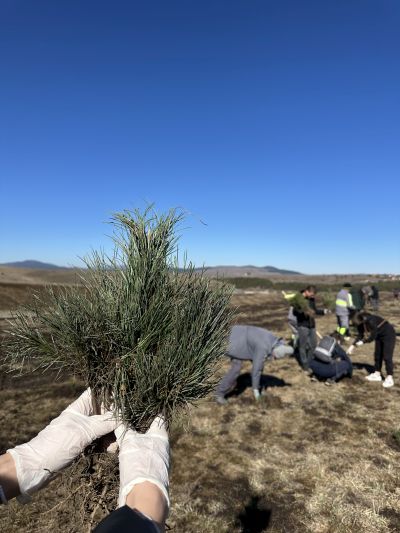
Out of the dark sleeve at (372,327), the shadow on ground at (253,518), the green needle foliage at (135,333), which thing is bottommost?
the shadow on ground at (253,518)

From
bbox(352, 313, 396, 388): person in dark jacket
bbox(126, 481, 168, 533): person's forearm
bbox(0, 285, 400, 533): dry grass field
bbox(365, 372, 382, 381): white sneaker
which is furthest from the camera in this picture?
bbox(365, 372, 382, 381): white sneaker

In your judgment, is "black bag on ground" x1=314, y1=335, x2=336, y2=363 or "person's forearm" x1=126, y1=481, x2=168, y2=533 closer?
"person's forearm" x1=126, y1=481, x2=168, y2=533

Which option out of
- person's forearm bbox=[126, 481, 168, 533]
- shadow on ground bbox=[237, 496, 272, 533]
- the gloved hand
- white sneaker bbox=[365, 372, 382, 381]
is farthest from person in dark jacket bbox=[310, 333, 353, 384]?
person's forearm bbox=[126, 481, 168, 533]

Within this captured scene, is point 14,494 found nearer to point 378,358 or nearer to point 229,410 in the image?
point 229,410

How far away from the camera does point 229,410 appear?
24.8 feet

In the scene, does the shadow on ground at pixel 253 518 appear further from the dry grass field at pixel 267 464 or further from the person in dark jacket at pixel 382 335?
the person in dark jacket at pixel 382 335

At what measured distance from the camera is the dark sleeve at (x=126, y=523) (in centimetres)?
139

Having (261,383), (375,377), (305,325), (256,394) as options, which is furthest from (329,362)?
(256,394)

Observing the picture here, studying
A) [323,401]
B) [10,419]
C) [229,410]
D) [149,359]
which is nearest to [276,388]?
[323,401]

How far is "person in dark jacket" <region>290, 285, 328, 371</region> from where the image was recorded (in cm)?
950

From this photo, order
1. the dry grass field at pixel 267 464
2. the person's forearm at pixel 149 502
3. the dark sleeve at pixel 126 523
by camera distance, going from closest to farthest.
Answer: the dark sleeve at pixel 126 523, the person's forearm at pixel 149 502, the dry grass field at pixel 267 464

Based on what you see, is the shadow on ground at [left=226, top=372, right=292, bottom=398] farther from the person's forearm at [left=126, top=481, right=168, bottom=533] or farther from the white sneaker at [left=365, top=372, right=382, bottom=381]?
the person's forearm at [left=126, top=481, right=168, bottom=533]

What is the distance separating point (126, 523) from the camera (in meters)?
1.42

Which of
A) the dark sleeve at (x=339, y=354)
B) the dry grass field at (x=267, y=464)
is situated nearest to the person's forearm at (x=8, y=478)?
the dry grass field at (x=267, y=464)
